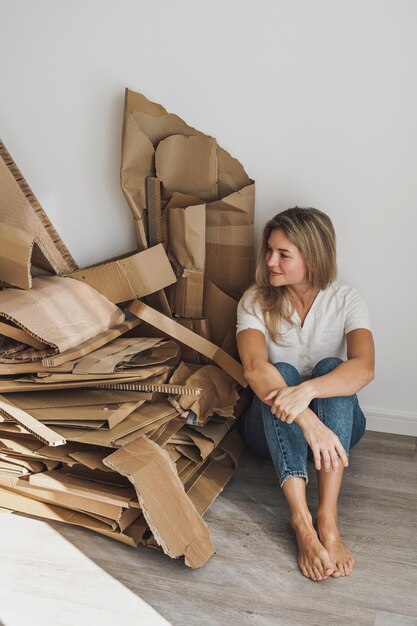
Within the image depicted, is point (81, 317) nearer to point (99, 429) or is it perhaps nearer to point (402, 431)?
point (99, 429)

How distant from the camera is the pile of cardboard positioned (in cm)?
214

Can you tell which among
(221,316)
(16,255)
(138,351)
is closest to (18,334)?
(16,255)

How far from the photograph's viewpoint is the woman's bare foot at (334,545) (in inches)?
78.2

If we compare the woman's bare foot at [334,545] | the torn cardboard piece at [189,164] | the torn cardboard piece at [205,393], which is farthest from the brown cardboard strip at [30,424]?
the torn cardboard piece at [189,164]

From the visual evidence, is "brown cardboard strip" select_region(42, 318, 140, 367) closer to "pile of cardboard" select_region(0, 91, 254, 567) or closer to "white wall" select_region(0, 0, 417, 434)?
"pile of cardboard" select_region(0, 91, 254, 567)

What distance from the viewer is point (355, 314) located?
2395 mm

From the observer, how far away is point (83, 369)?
7.33ft

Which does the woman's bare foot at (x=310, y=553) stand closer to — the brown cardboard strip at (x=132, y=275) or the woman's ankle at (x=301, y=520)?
the woman's ankle at (x=301, y=520)

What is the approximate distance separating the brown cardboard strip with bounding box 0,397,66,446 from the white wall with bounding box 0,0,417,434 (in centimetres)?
89

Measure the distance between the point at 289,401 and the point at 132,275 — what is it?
83cm

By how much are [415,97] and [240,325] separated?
1009 mm

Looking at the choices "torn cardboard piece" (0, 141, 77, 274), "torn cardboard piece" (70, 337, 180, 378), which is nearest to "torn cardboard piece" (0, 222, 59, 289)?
"torn cardboard piece" (0, 141, 77, 274)

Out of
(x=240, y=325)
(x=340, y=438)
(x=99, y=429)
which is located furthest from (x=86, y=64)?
(x=340, y=438)

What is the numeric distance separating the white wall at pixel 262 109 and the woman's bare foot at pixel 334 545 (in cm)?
80
